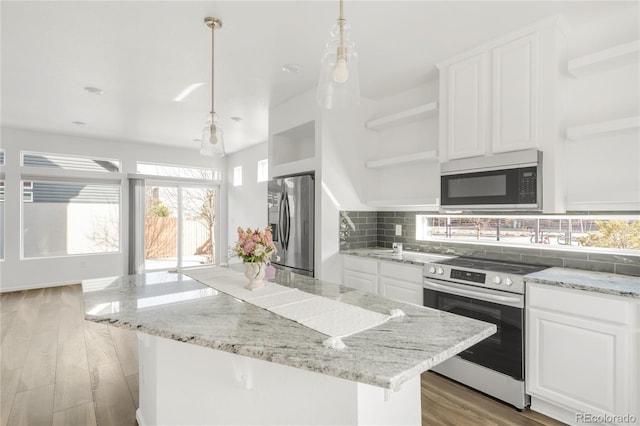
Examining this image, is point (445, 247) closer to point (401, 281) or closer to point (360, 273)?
point (401, 281)

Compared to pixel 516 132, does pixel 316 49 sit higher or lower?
higher

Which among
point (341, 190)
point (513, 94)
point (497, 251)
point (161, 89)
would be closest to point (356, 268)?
point (341, 190)

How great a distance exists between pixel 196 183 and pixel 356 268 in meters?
4.96

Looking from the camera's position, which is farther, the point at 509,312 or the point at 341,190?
the point at 341,190

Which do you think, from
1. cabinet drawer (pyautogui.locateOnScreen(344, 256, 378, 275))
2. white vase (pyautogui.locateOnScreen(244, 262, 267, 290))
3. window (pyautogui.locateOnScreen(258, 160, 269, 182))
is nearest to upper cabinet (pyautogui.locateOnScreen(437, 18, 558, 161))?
cabinet drawer (pyautogui.locateOnScreen(344, 256, 378, 275))

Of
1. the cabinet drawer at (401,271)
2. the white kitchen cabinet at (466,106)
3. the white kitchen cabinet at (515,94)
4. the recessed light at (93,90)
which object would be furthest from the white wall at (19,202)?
the white kitchen cabinet at (515,94)

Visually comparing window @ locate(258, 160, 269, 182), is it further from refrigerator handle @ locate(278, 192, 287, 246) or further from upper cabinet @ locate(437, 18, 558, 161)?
upper cabinet @ locate(437, 18, 558, 161)

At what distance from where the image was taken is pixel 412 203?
3.28 meters

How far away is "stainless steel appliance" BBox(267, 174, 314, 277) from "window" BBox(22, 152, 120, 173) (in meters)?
3.94

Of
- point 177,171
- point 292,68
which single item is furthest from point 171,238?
point 292,68

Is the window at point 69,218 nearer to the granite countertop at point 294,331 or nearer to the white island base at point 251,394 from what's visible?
the granite countertop at point 294,331

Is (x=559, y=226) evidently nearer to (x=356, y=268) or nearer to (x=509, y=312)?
(x=509, y=312)

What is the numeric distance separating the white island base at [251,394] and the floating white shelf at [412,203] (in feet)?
6.29

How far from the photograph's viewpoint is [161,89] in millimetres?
3703
